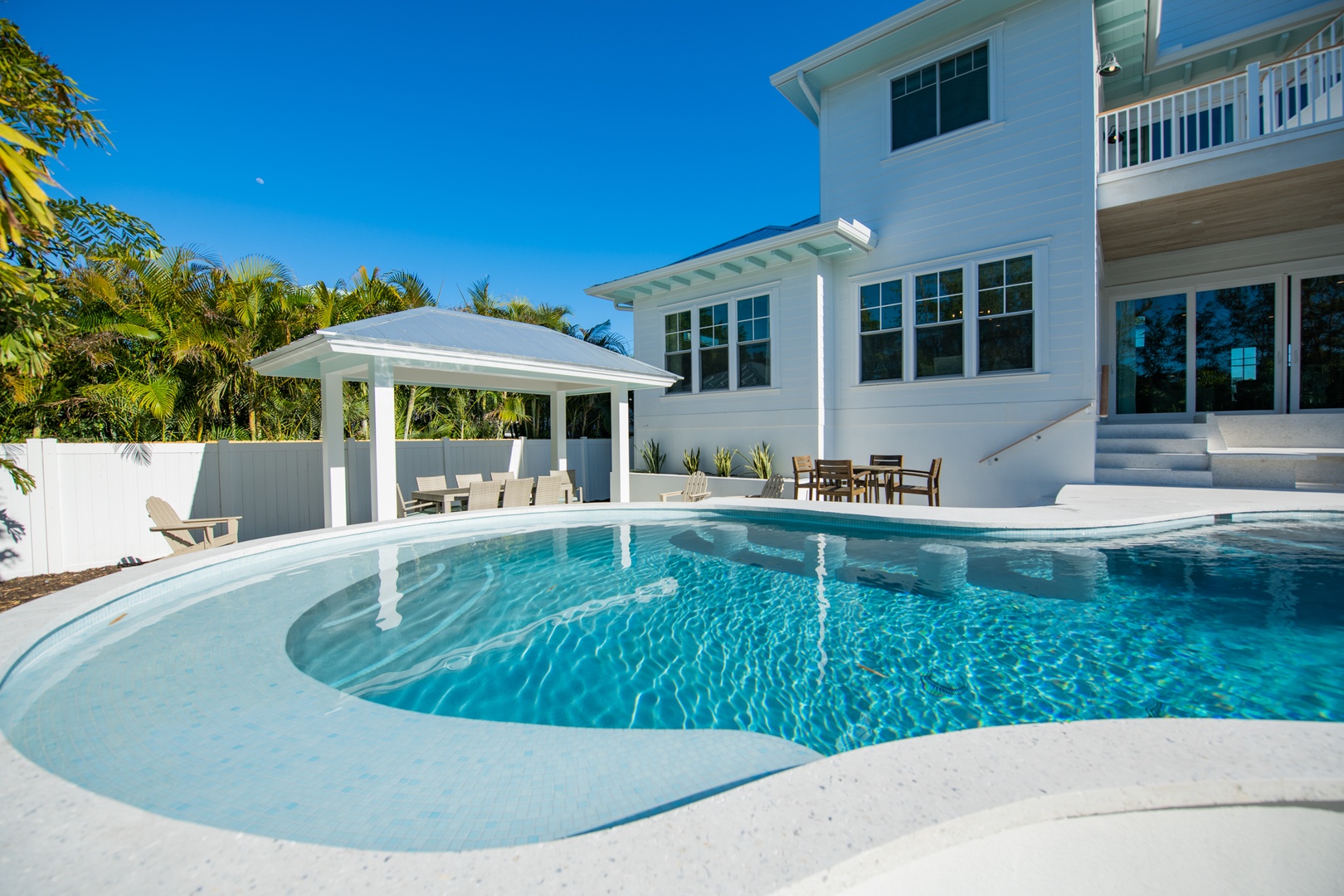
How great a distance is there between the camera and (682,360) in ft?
45.3

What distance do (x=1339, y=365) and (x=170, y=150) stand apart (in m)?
25.8

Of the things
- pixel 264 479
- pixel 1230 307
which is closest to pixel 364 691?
pixel 264 479

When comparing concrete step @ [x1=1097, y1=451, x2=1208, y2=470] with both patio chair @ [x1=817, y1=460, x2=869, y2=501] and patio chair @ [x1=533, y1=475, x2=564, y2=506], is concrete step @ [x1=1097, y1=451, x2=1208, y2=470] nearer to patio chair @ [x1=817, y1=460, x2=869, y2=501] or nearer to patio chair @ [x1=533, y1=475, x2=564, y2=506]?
patio chair @ [x1=817, y1=460, x2=869, y2=501]

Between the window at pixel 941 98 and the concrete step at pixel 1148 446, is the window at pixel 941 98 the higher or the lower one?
the higher one

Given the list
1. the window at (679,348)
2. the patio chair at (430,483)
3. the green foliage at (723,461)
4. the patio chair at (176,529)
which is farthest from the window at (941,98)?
the patio chair at (176,529)

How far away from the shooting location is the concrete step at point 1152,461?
29.8 feet

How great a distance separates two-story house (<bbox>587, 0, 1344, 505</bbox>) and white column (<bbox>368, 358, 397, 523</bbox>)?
6800 millimetres

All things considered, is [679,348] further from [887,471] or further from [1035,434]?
[1035,434]

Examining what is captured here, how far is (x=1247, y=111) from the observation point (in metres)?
8.93

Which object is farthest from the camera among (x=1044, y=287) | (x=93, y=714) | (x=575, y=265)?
(x=575, y=265)

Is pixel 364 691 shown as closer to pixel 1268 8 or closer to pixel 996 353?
pixel 996 353

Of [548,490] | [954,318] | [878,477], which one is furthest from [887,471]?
[548,490]

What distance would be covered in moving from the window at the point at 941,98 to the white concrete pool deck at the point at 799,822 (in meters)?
11.4

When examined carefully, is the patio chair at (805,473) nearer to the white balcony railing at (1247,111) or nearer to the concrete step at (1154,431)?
the concrete step at (1154,431)
